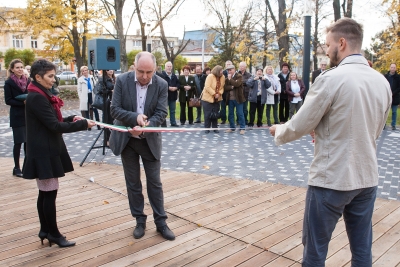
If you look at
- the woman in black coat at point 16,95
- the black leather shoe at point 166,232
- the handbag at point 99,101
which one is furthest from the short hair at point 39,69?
the handbag at point 99,101

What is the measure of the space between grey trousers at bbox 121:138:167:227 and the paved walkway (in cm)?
231

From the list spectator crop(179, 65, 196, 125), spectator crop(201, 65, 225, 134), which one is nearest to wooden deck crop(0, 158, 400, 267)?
spectator crop(201, 65, 225, 134)

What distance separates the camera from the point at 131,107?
3613 mm

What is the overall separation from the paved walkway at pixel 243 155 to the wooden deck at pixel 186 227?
689 mm

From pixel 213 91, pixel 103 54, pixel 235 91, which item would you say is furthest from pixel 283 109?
pixel 103 54

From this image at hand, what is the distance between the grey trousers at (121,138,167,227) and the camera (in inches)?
143

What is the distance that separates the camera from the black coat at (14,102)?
557 cm

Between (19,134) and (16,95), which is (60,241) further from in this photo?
(16,95)

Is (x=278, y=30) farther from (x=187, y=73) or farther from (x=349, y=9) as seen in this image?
(x=187, y=73)

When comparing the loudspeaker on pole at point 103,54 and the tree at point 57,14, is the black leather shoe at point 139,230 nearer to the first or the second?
the loudspeaker on pole at point 103,54

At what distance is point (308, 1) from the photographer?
20.3ft

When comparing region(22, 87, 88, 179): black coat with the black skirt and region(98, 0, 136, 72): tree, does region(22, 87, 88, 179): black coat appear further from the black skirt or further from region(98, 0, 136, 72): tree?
region(98, 0, 136, 72): tree

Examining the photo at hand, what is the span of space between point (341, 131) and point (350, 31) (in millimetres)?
568

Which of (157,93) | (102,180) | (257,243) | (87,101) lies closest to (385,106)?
(257,243)
